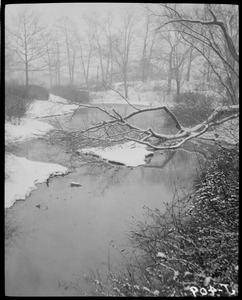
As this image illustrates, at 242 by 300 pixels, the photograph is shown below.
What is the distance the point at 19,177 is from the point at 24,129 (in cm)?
67

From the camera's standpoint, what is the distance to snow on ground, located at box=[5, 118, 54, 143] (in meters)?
3.08

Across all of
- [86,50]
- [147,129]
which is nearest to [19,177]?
[86,50]

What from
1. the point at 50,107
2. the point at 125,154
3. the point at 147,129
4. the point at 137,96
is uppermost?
the point at 137,96

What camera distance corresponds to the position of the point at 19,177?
3.56 meters

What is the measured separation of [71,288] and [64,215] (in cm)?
147

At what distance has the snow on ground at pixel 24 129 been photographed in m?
3.08

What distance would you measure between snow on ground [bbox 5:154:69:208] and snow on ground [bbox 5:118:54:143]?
249mm

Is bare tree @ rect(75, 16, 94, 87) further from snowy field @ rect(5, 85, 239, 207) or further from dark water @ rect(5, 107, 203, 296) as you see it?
dark water @ rect(5, 107, 203, 296)

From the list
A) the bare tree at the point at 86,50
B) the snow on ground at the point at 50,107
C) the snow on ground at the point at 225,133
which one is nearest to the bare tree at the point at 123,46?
the bare tree at the point at 86,50

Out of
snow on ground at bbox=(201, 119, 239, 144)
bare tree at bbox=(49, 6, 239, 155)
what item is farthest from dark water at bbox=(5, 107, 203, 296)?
snow on ground at bbox=(201, 119, 239, 144)

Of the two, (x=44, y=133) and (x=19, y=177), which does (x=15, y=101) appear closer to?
(x=19, y=177)

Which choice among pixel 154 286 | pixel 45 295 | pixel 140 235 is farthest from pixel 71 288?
pixel 140 235

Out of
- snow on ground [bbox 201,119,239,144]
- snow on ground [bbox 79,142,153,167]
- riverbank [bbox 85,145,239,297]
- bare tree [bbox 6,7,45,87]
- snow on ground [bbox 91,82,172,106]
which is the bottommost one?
riverbank [bbox 85,145,239,297]

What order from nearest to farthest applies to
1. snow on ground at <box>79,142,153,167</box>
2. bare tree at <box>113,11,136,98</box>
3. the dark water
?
the dark water
bare tree at <box>113,11,136,98</box>
snow on ground at <box>79,142,153,167</box>
